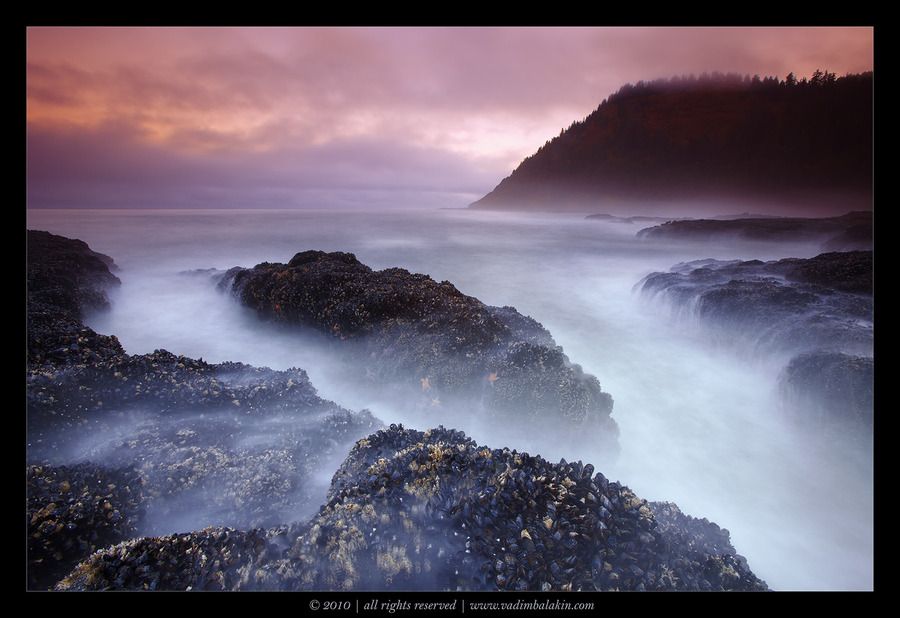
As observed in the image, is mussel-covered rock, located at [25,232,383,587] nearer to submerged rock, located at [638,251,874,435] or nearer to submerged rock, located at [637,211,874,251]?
submerged rock, located at [638,251,874,435]

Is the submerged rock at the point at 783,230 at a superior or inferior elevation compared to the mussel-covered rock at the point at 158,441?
superior

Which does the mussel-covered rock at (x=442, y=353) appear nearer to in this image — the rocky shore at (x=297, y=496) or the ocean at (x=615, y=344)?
the rocky shore at (x=297, y=496)

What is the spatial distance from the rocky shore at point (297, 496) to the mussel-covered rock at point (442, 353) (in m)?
0.06

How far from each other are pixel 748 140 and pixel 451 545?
340 inches

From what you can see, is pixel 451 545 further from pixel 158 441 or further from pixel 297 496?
pixel 158 441

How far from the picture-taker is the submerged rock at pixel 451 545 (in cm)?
172

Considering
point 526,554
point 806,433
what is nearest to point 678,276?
point 806,433

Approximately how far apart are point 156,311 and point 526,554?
30.3 ft

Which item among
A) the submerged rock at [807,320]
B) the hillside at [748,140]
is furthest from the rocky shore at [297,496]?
the hillside at [748,140]

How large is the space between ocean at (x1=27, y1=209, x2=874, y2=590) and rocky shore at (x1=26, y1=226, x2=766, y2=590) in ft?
3.09

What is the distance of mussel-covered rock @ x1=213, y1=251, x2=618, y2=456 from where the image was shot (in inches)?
154

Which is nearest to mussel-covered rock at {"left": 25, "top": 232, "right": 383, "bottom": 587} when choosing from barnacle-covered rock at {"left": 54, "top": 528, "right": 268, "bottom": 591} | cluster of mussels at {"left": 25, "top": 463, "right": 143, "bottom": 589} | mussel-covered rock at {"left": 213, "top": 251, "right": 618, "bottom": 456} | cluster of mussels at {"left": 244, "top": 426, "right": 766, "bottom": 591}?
cluster of mussels at {"left": 25, "top": 463, "right": 143, "bottom": 589}

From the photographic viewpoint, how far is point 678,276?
23.7 feet
